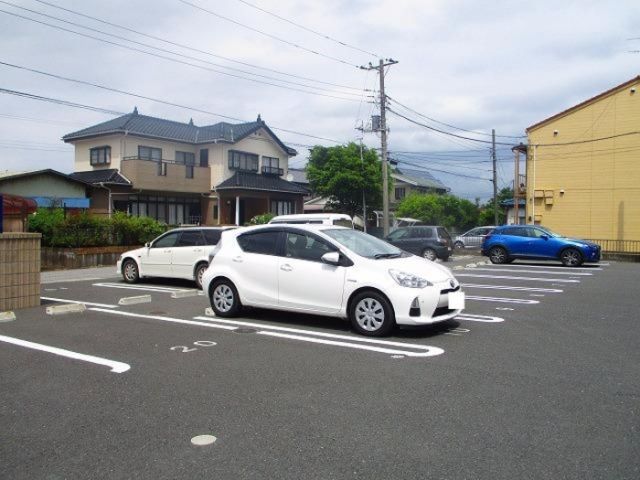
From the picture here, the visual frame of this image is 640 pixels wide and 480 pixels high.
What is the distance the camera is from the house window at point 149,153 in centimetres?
3203

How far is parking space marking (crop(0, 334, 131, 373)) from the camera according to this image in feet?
19.4

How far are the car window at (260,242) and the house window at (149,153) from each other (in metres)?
25.0

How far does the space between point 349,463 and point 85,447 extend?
72.5 inches

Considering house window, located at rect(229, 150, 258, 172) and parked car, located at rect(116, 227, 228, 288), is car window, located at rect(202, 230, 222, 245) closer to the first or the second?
parked car, located at rect(116, 227, 228, 288)

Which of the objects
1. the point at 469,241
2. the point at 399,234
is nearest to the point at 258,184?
the point at 469,241

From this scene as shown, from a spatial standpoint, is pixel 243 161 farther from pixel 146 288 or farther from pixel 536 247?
pixel 146 288

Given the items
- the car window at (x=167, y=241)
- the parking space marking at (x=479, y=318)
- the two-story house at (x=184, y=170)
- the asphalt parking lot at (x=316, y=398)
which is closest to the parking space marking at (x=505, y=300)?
the asphalt parking lot at (x=316, y=398)

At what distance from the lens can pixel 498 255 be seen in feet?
69.1

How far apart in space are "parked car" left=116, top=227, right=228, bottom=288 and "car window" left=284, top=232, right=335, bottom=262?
16.6ft

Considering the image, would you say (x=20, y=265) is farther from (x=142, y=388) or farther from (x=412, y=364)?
(x=412, y=364)

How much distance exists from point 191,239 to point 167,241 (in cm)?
79

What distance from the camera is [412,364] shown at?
5.95m

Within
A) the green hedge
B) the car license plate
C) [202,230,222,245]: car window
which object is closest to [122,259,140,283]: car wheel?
[202,230,222,245]: car window

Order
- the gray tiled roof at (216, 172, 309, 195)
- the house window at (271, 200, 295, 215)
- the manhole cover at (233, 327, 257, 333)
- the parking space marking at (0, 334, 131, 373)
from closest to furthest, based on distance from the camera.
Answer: the parking space marking at (0, 334, 131, 373), the manhole cover at (233, 327, 257, 333), the gray tiled roof at (216, 172, 309, 195), the house window at (271, 200, 295, 215)
